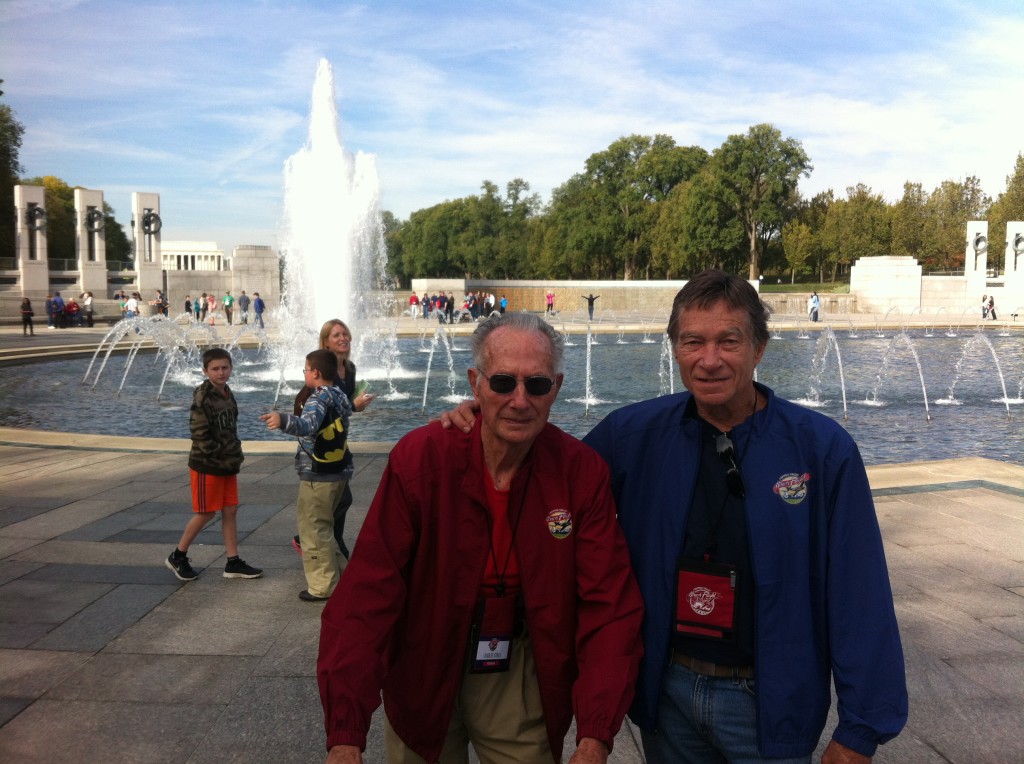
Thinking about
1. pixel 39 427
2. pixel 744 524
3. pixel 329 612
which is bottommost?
pixel 39 427

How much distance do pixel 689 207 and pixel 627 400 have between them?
56.5m

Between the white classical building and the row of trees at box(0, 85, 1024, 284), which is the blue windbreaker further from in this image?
the white classical building

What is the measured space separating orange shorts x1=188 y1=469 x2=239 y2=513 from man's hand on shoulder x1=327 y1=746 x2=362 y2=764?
388cm

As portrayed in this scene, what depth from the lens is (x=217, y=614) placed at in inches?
199

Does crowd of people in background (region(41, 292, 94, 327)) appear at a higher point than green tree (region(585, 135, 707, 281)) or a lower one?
lower

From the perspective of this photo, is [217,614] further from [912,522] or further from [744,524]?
[912,522]

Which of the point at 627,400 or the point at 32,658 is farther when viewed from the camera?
the point at 627,400

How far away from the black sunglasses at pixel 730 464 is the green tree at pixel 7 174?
71665 millimetres

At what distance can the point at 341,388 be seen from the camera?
6.39 m

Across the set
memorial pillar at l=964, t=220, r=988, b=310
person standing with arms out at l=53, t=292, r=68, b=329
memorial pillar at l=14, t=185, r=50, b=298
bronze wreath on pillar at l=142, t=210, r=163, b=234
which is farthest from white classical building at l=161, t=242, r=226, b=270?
memorial pillar at l=964, t=220, r=988, b=310

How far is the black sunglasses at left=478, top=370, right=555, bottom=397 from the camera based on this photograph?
7.47 feet

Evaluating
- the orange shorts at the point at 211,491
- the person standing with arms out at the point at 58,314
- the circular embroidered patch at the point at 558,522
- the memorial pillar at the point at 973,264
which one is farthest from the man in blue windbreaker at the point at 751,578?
the memorial pillar at the point at 973,264

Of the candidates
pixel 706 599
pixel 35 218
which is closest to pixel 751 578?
pixel 706 599

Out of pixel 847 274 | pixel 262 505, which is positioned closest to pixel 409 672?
pixel 262 505
